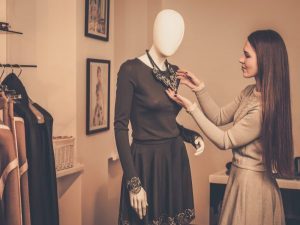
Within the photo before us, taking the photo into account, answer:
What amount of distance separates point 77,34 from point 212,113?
0.88 m

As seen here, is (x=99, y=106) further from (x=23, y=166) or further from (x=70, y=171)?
(x=23, y=166)

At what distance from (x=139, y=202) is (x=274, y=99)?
74cm

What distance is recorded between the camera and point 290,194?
10.0 feet

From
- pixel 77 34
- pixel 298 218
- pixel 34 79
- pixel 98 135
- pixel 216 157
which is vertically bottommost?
pixel 298 218

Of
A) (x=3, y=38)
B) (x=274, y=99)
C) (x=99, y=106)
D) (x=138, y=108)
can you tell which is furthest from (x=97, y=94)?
(x=274, y=99)

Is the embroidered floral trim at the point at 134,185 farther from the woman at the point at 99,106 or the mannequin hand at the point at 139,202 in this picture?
the woman at the point at 99,106

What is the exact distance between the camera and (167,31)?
1806mm

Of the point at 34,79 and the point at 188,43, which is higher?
the point at 188,43

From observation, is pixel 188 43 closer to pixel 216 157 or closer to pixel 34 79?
pixel 216 157

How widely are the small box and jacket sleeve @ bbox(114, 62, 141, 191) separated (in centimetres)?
62

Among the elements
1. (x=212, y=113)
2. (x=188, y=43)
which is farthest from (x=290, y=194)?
(x=188, y=43)

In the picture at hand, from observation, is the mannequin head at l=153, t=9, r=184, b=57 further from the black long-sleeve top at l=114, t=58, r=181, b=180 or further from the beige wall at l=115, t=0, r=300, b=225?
the beige wall at l=115, t=0, r=300, b=225

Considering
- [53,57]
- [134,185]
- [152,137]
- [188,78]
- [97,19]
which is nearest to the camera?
[134,185]

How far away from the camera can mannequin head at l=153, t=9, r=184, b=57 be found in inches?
70.9
